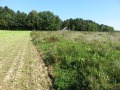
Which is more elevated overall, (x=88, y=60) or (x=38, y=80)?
(x=88, y=60)

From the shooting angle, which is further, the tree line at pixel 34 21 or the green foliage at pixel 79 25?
the green foliage at pixel 79 25

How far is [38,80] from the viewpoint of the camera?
38.2 ft

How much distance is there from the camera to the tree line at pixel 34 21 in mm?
131000

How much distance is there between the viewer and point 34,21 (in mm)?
136625

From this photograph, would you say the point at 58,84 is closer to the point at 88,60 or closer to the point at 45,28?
the point at 88,60

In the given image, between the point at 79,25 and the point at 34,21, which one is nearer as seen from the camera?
the point at 34,21

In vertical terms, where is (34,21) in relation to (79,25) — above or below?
above

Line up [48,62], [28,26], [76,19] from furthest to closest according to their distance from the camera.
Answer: [76,19], [28,26], [48,62]

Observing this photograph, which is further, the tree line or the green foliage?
the green foliage

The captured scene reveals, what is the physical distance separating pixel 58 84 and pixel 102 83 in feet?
7.53

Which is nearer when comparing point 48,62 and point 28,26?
point 48,62

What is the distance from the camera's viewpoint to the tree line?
131000 millimetres

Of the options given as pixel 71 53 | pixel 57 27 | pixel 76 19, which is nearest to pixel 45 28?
pixel 57 27

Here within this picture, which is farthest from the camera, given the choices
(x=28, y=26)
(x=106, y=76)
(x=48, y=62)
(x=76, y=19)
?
(x=76, y=19)
